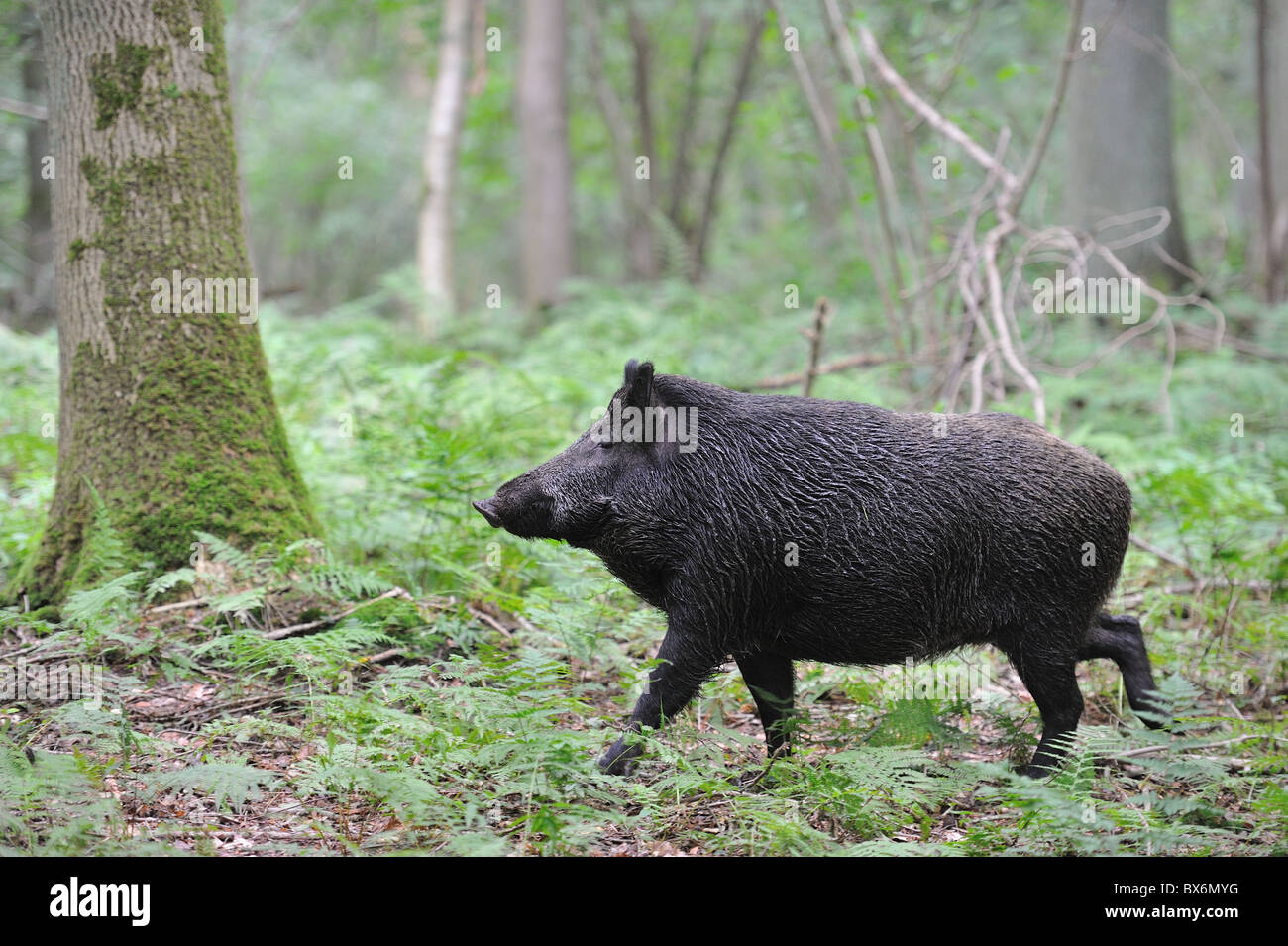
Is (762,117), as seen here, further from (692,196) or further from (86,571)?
(86,571)

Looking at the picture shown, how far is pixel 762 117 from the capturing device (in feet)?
62.5

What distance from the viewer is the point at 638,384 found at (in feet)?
14.6

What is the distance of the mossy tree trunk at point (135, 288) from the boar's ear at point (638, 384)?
7.34ft

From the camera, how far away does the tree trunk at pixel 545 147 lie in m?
18.2

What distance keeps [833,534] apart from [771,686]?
2.66 ft

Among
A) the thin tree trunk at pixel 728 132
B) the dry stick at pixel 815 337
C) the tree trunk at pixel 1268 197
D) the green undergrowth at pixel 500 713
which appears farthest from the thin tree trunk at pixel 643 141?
the green undergrowth at pixel 500 713

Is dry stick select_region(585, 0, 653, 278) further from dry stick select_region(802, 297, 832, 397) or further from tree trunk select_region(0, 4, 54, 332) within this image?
dry stick select_region(802, 297, 832, 397)

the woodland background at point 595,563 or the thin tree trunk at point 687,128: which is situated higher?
the thin tree trunk at point 687,128

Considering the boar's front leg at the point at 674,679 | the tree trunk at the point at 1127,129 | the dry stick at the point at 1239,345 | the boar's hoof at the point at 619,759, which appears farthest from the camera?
the tree trunk at the point at 1127,129

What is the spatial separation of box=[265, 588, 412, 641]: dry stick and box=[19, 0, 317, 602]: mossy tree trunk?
60 cm

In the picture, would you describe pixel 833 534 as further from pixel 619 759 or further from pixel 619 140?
pixel 619 140

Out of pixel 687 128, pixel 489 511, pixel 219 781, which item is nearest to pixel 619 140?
pixel 687 128

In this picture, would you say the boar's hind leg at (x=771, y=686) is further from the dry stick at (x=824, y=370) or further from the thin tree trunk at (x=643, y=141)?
the thin tree trunk at (x=643, y=141)
